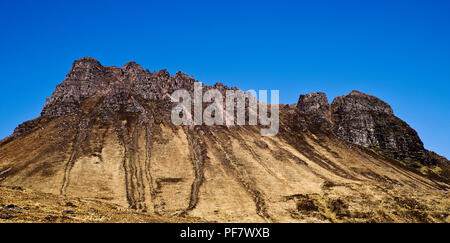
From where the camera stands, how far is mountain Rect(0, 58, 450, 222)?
3716 inches

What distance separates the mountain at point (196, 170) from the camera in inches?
3716

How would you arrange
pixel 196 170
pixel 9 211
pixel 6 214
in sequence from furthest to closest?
pixel 196 170 → pixel 9 211 → pixel 6 214

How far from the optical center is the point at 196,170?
5231 inches

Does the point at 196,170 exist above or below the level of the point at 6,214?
above
